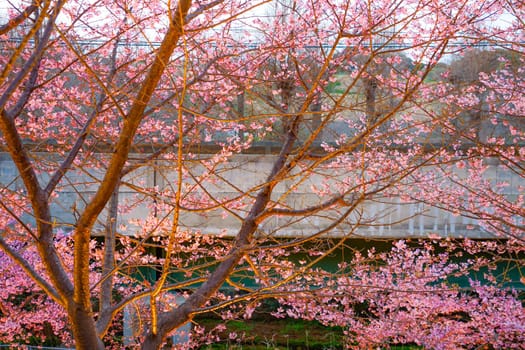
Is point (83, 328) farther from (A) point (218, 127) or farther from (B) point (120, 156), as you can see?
(A) point (218, 127)

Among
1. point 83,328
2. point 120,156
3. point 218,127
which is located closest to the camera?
point 120,156

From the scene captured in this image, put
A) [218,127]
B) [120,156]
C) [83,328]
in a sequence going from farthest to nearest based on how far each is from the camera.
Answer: [218,127] → [83,328] → [120,156]

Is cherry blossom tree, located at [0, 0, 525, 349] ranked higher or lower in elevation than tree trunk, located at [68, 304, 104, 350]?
higher

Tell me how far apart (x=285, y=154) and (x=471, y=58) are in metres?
12.9

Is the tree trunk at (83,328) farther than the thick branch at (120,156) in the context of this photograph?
Yes

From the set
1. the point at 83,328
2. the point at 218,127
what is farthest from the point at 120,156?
the point at 218,127

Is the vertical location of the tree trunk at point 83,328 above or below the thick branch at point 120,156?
below

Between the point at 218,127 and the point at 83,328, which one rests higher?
the point at 218,127

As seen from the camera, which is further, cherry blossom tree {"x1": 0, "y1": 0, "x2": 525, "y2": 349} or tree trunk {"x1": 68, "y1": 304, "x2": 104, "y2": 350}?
tree trunk {"x1": 68, "y1": 304, "x2": 104, "y2": 350}

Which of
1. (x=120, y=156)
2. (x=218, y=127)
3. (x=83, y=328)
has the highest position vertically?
(x=218, y=127)

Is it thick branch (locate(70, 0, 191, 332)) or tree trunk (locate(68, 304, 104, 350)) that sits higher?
thick branch (locate(70, 0, 191, 332))

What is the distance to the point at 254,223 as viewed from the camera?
4.37 metres

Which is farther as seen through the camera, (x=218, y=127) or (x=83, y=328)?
(x=218, y=127)

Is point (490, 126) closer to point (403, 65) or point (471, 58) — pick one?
point (471, 58)
